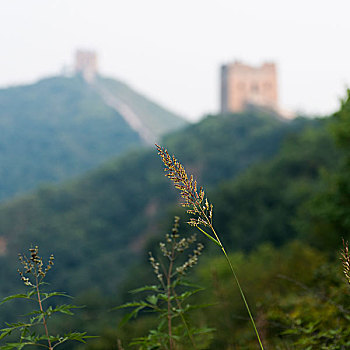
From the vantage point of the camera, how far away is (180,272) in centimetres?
276

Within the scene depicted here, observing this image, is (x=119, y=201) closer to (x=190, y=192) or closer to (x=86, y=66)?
(x=86, y=66)

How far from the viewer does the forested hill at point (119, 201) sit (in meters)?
69.8

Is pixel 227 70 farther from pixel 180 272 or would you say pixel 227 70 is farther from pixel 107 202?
pixel 180 272

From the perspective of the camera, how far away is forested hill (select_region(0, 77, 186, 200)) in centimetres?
12150

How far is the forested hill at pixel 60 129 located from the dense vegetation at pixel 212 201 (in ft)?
113

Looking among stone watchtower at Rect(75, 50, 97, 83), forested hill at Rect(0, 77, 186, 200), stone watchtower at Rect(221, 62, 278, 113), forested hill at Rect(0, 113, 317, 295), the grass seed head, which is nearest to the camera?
the grass seed head

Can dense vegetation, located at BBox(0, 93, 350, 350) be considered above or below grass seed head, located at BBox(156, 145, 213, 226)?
below

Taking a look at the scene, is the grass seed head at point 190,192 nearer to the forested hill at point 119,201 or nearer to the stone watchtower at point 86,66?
the forested hill at point 119,201

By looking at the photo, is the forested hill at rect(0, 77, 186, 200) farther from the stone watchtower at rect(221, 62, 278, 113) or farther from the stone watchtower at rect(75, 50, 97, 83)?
the stone watchtower at rect(221, 62, 278, 113)

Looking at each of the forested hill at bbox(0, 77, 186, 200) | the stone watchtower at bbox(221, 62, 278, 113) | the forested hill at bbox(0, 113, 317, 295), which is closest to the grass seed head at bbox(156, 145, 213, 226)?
the forested hill at bbox(0, 113, 317, 295)

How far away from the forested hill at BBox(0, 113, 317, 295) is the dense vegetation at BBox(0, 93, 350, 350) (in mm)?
159

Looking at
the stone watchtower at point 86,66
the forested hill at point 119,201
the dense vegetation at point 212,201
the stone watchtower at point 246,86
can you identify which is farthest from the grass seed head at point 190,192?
the stone watchtower at point 86,66

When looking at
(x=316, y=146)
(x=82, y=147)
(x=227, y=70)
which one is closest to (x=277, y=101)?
(x=227, y=70)

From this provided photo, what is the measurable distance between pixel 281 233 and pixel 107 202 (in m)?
48.9
